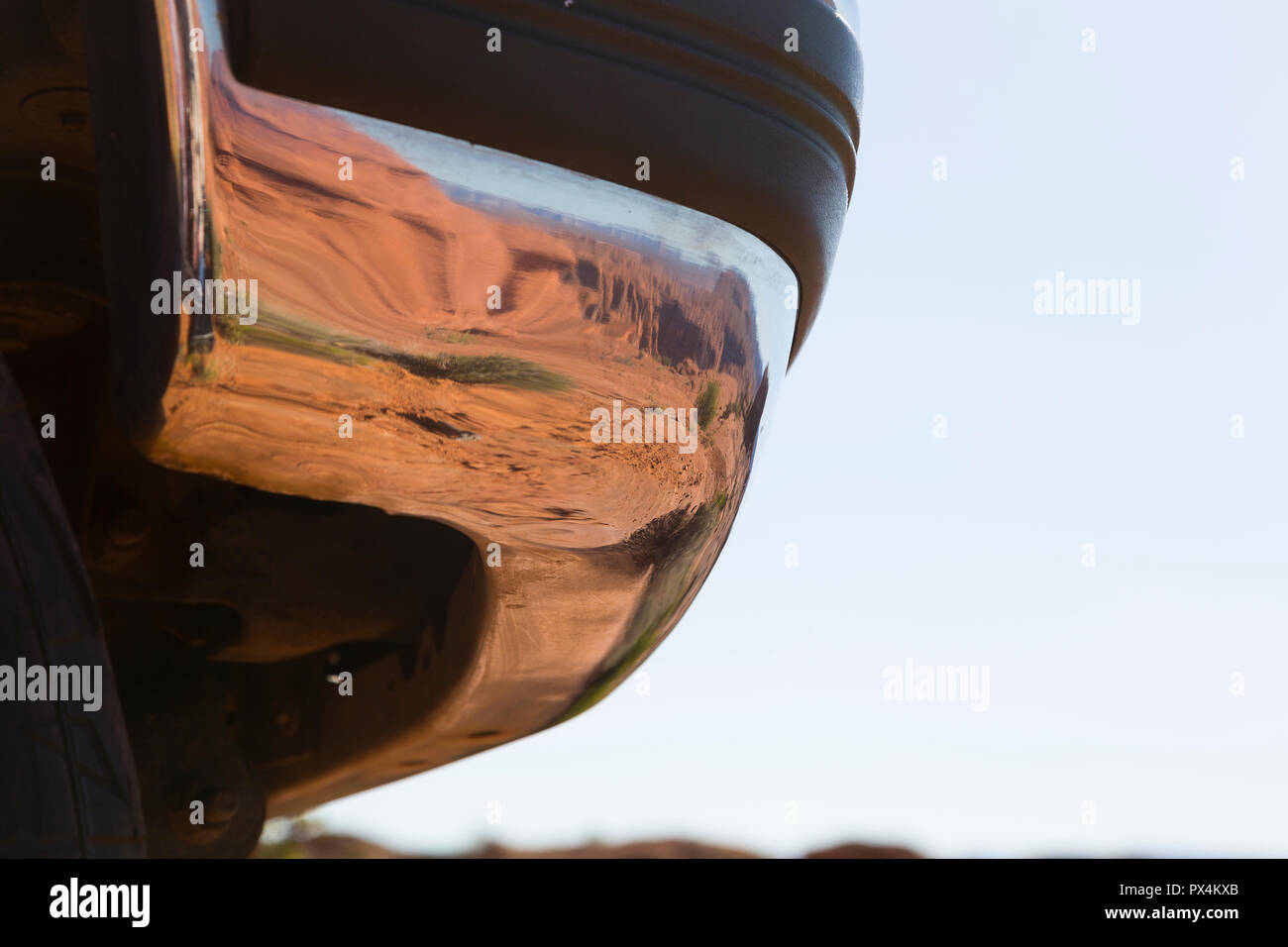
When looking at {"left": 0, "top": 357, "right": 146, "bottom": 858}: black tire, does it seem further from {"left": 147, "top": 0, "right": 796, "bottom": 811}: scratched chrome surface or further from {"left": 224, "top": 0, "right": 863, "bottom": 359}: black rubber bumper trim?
{"left": 224, "top": 0, "right": 863, "bottom": 359}: black rubber bumper trim

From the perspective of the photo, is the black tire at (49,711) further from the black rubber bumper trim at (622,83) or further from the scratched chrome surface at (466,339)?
the black rubber bumper trim at (622,83)

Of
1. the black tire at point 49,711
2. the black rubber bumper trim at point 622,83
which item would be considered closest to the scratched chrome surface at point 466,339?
the black rubber bumper trim at point 622,83

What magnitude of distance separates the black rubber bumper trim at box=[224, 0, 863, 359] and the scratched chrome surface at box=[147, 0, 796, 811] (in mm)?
22

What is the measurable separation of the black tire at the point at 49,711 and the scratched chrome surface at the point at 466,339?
0.46 feet

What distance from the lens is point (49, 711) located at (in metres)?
1.16

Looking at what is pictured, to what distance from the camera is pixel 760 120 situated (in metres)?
1.30

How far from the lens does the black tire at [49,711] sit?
1.13 meters

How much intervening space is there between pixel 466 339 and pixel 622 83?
0.94 ft

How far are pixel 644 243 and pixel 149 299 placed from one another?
46 centimetres

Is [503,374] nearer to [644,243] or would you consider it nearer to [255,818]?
[644,243]

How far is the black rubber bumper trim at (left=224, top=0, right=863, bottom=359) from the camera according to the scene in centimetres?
111

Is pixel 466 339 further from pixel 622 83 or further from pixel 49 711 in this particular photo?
pixel 49 711

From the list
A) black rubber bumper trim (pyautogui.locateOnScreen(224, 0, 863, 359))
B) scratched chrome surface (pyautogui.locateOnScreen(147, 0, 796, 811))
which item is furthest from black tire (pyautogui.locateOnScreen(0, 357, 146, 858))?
black rubber bumper trim (pyautogui.locateOnScreen(224, 0, 863, 359))

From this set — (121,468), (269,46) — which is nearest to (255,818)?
(121,468)
